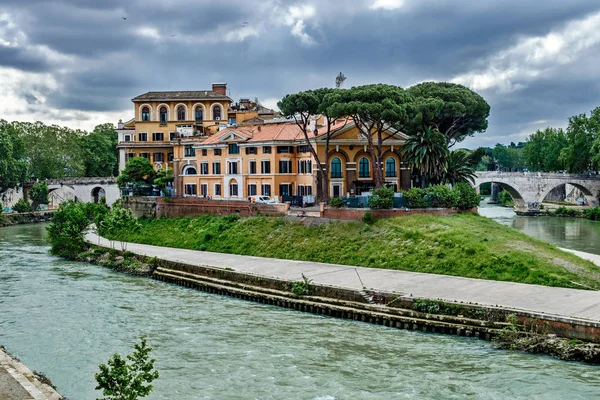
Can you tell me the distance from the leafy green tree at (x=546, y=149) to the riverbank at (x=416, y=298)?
271ft

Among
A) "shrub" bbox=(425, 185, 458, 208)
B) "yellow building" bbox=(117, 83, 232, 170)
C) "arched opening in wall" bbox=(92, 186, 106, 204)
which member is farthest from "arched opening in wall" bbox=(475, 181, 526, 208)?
"arched opening in wall" bbox=(92, 186, 106, 204)

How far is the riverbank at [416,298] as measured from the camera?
2509 centimetres

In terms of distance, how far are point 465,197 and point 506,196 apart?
85.2m

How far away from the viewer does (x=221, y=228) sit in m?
53.6

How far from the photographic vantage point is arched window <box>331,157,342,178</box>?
55.4 m

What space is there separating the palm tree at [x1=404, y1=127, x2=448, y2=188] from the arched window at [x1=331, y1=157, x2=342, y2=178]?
5.99 metres

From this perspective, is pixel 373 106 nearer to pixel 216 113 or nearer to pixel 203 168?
pixel 203 168

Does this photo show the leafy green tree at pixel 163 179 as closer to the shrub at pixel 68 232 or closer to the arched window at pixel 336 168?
the shrub at pixel 68 232

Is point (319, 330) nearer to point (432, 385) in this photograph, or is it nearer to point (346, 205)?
point (432, 385)

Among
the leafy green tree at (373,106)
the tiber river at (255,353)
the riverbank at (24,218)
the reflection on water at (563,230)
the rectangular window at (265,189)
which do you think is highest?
the leafy green tree at (373,106)

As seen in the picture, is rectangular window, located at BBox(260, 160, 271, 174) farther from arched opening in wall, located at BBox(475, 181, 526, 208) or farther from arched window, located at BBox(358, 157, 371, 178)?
arched opening in wall, located at BBox(475, 181, 526, 208)

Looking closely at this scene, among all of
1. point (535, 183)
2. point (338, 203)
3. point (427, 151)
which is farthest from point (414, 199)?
point (535, 183)

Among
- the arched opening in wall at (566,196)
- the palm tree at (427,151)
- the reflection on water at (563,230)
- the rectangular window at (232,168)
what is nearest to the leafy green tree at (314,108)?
the palm tree at (427,151)

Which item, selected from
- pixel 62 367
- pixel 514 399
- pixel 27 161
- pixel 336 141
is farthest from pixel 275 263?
pixel 27 161
